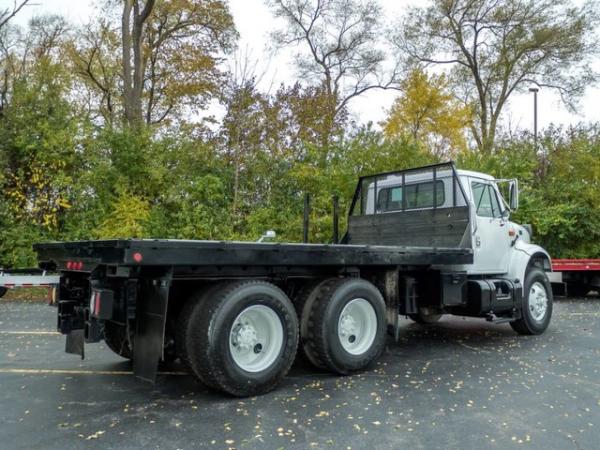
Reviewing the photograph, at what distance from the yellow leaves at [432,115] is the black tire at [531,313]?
2066 centimetres

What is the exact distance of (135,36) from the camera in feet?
63.4

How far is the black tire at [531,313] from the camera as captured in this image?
8172mm

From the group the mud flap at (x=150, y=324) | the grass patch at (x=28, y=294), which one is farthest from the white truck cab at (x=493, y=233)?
the grass patch at (x=28, y=294)

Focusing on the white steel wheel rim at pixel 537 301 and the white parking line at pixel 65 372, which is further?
the white steel wheel rim at pixel 537 301

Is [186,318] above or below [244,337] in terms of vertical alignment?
above

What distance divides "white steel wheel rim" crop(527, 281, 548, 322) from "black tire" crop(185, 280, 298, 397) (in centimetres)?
495

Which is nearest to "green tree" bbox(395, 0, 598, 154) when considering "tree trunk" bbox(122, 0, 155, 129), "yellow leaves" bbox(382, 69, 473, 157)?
"yellow leaves" bbox(382, 69, 473, 157)

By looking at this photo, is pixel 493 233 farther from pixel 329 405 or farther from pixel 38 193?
pixel 38 193

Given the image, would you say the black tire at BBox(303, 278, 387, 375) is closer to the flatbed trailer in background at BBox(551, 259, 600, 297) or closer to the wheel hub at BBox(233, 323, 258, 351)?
the wheel hub at BBox(233, 323, 258, 351)

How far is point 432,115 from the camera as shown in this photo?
29.1 metres

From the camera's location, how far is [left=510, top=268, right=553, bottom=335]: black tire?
817 centimetres

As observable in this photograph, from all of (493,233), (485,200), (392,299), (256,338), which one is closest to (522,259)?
(493,233)

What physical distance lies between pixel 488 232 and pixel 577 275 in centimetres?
778

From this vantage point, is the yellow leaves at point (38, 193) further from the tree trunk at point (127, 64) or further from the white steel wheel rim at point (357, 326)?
the white steel wheel rim at point (357, 326)
